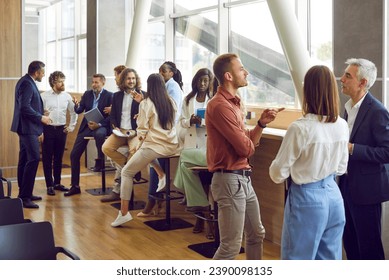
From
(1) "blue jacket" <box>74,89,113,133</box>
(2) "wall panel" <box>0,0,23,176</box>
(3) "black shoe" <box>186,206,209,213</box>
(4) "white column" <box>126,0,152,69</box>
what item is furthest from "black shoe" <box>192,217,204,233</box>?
(2) "wall panel" <box>0,0,23,176</box>

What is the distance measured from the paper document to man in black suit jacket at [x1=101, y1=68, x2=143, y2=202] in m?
0.46

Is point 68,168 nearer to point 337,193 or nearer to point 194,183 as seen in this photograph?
point 194,183

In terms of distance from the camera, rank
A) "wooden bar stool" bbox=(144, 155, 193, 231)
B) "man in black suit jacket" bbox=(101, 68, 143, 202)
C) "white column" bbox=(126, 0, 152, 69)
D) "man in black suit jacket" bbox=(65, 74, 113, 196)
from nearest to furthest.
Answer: "wooden bar stool" bbox=(144, 155, 193, 231) < "man in black suit jacket" bbox=(101, 68, 143, 202) < "man in black suit jacket" bbox=(65, 74, 113, 196) < "white column" bbox=(126, 0, 152, 69)

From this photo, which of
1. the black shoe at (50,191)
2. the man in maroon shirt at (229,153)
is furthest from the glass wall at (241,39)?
the man in maroon shirt at (229,153)

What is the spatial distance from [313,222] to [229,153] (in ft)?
2.41

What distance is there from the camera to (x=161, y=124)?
17.2 feet

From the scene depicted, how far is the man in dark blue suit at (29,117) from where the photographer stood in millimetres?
6035

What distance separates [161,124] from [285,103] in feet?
6.35

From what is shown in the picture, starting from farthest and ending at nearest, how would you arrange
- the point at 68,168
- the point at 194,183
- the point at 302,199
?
1. the point at 68,168
2. the point at 194,183
3. the point at 302,199

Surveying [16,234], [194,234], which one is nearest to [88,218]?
[194,234]

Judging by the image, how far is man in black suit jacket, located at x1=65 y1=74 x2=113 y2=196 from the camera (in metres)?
6.85

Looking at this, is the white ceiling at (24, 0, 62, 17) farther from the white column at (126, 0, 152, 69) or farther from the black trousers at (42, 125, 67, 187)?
the black trousers at (42, 125, 67, 187)

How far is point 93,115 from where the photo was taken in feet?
22.1

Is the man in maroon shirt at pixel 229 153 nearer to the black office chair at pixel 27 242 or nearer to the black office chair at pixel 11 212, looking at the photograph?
the black office chair at pixel 27 242
